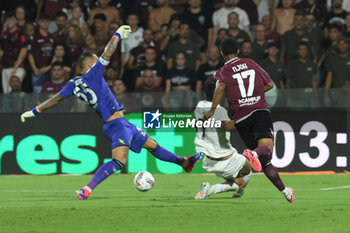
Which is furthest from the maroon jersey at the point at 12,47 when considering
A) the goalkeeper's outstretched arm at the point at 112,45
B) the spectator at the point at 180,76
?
the goalkeeper's outstretched arm at the point at 112,45

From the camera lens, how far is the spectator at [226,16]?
59.1ft

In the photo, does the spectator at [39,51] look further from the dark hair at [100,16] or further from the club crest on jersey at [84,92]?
the club crest on jersey at [84,92]

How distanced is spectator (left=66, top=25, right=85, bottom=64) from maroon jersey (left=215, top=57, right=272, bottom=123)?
839 cm

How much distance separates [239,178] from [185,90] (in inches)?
215

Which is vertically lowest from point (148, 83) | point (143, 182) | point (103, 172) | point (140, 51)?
point (143, 182)

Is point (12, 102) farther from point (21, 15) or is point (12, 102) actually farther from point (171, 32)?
point (171, 32)

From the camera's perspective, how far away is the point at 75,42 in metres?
18.3

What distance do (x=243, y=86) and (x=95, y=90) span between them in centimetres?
217

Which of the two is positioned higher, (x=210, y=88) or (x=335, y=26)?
(x=210, y=88)

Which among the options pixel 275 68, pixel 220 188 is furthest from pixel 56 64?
pixel 220 188

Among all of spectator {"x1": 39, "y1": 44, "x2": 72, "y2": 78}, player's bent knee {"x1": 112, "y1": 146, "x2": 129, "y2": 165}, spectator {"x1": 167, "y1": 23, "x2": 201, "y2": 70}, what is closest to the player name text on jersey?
player's bent knee {"x1": 112, "y1": 146, "x2": 129, "y2": 165}

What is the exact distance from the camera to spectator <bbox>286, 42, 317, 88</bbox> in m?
16.6

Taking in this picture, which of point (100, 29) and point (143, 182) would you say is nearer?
point (143, 182)

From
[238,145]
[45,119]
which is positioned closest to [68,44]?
[45,119]
